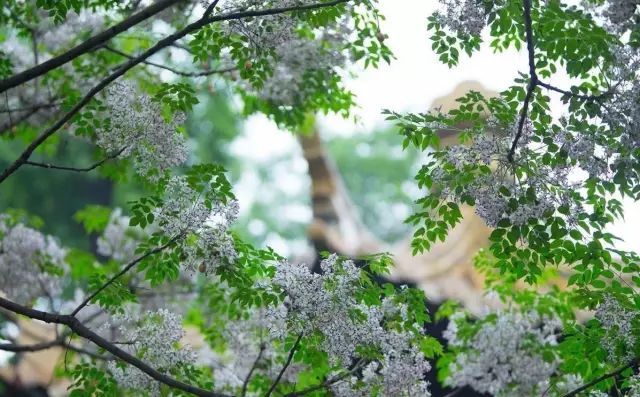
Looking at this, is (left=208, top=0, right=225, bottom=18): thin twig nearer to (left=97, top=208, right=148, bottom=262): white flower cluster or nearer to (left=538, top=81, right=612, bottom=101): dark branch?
(left=538, top=81, right=612, bottom=101): dark branch

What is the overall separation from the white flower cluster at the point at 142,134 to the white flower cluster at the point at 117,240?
23.0 feet

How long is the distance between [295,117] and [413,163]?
31.2 meters

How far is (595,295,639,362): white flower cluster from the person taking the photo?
6.98 metres

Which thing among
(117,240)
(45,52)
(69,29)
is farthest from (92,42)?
(117,240)

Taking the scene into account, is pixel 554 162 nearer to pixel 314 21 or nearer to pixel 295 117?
pixel 314 21

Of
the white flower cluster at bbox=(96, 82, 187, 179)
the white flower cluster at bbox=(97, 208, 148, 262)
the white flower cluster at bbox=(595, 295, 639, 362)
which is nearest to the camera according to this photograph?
the white flower cluster at bbox=(595, 295, 639, 362)

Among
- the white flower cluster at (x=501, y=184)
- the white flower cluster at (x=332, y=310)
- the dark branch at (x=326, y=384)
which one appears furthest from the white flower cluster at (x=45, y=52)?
the white flower cluster at (x=501, y=184)

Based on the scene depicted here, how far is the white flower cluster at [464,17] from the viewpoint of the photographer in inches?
301

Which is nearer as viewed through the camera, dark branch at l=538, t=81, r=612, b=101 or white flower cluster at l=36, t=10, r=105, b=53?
dark branch at l=538, t=81, r=612, b=101

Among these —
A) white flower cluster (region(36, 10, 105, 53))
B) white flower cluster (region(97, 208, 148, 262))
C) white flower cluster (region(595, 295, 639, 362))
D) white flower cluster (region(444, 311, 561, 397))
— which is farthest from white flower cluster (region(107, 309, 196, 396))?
white flower cluster (region(97, 208, 148, 262))

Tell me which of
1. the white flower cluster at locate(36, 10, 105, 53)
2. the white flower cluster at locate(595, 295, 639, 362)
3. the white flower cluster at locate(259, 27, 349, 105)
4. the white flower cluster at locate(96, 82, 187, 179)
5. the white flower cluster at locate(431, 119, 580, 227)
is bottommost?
the white flower cluster at locate(595, 295, 639, 362)

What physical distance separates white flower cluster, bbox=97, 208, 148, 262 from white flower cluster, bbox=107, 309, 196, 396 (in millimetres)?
6537

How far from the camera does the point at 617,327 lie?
7.07 m

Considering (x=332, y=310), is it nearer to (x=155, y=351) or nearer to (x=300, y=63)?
(x=155, y=351)
